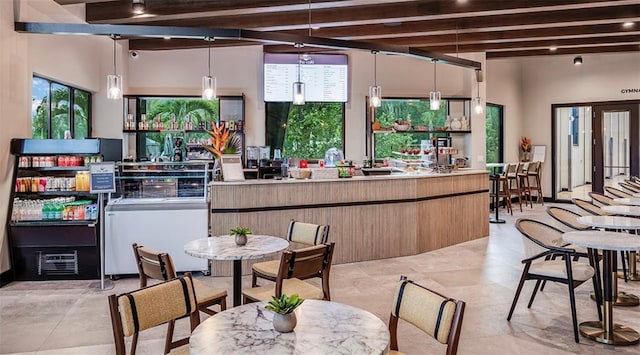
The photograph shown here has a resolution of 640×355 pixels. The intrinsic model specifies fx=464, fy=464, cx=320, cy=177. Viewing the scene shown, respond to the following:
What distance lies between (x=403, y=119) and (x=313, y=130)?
2060 millimetres

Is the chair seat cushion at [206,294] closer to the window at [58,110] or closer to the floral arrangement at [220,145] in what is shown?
the floral arrangement at [220,145]

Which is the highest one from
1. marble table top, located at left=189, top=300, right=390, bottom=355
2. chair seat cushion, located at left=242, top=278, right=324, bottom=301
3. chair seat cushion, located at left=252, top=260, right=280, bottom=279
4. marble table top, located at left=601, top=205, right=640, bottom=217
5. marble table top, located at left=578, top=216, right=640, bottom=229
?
marble table top, located at left=601, top=205, right=640, bottom=217

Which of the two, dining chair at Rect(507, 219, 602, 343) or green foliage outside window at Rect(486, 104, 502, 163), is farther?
green foliage outside window at Rect(486, 104, 502, 163)

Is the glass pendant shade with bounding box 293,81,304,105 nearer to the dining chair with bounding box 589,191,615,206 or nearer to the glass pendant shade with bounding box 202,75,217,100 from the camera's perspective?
the glass pendant shade with bounding box 202,75,217,100

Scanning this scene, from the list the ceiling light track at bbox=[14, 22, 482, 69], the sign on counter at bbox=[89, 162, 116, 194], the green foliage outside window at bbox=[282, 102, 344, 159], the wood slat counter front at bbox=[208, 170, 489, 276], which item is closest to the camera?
the sign on counter at bbox=[89, 162, 116, 194]

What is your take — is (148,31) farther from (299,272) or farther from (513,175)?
(513,175)

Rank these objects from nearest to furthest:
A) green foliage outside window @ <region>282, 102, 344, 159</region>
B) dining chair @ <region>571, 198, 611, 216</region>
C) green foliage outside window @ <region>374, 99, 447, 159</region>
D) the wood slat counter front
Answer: dining chair @ <region>571, 198, 611, 216</region> → the wood slat counter front → green foliage outside window @ <region>282, 102, 344, 159</region> → green foliage outside window @ <region>374, 99, 447, 159</region>

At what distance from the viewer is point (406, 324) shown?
4.00 metres

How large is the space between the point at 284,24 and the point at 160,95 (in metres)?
3.12

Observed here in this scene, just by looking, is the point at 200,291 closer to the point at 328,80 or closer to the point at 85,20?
the point at 85,20

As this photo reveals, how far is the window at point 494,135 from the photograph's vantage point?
12.1 m

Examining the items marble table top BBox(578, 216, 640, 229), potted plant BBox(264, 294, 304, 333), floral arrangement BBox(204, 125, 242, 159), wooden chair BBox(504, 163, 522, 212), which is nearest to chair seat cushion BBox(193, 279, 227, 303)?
potted plant BBox(264, 294, 304, 333)

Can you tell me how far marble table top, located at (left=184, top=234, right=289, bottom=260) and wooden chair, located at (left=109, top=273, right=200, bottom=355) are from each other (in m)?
0.74

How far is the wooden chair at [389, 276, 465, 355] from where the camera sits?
2.06 m
